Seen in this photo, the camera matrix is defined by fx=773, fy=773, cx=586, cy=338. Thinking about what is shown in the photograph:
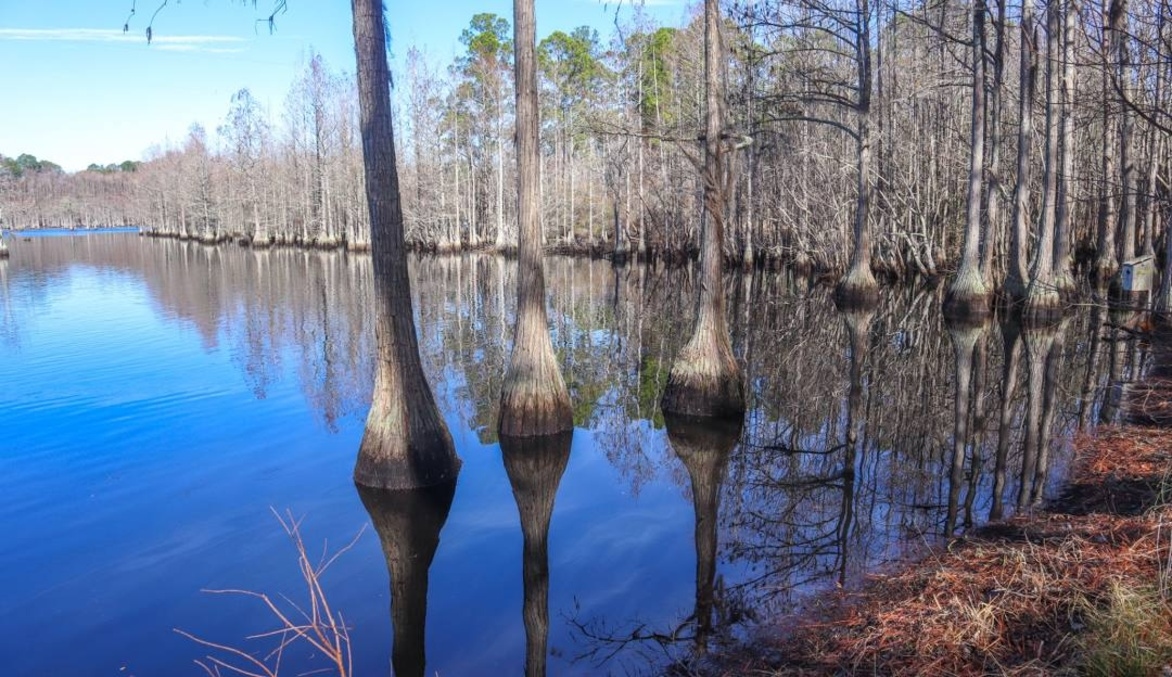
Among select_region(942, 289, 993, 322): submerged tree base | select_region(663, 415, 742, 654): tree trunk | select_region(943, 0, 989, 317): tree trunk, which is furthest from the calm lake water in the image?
Result: select_region(943, 0, 989, 317): tree trunk

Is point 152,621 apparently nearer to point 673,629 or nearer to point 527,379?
point 673,629

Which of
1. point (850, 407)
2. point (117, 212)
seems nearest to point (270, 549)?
point (850, 407)

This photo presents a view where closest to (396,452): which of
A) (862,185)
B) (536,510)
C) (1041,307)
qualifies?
(536,510)

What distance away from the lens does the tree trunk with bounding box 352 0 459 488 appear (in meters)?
8.02

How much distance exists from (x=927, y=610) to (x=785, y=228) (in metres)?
31.5

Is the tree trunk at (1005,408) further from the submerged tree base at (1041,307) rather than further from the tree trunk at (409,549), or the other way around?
the tree trunk at (409,549)

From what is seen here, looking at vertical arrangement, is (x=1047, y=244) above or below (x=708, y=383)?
above

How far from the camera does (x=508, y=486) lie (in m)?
8.42

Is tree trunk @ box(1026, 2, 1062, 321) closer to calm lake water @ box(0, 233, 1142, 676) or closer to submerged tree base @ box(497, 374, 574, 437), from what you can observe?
calm lake water @ box(0, 233, 1142, 676)

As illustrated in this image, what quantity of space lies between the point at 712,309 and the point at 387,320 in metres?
4.38

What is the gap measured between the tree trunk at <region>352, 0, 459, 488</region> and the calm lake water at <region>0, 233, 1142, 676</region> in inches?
19.2

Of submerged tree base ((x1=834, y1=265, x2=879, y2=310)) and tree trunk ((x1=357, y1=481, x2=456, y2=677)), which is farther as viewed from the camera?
submerged tree base ((x1=834, y1=265, x2=879, y2=310))

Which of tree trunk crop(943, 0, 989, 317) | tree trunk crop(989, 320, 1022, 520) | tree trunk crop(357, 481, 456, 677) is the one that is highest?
tree trunk crop(943, 0, 989, 317)

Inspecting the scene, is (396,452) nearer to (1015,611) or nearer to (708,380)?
(708,380)
